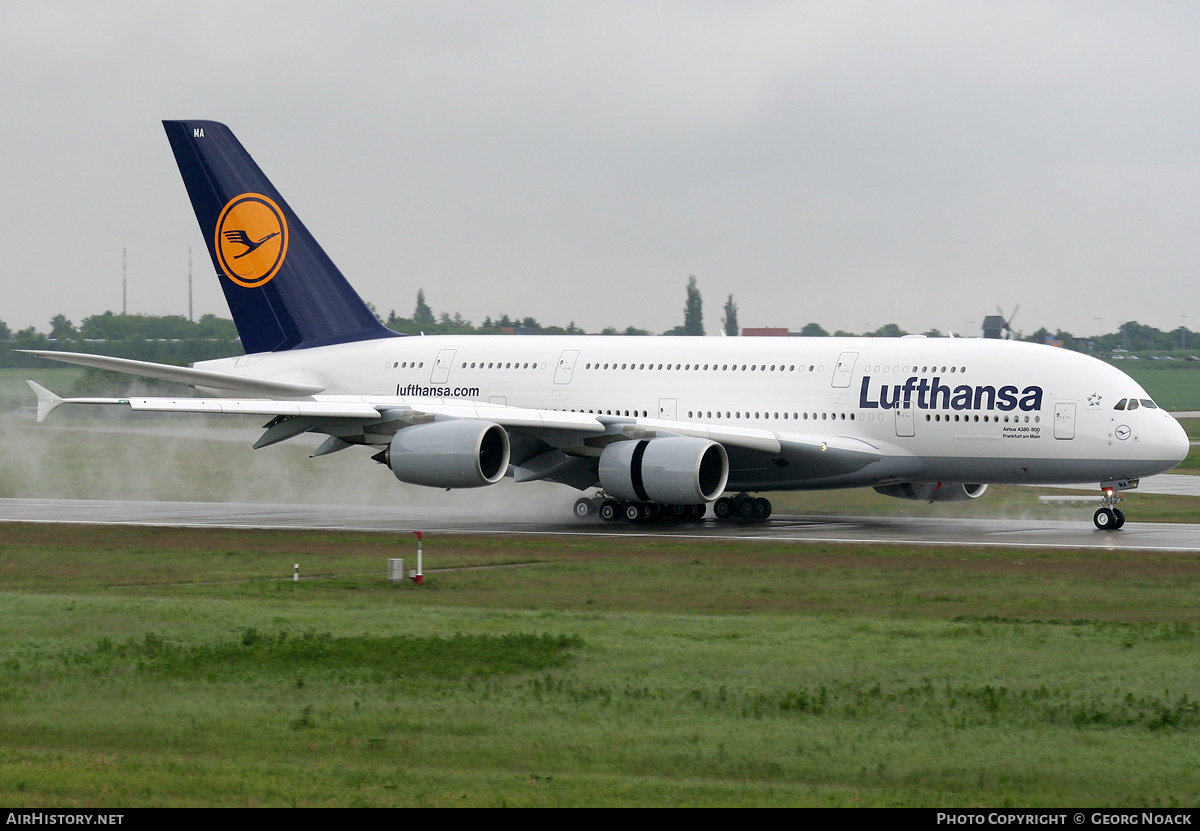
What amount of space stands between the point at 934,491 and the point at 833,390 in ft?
13.7

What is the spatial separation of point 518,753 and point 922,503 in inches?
1093

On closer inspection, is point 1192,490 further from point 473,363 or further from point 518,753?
point 518,753

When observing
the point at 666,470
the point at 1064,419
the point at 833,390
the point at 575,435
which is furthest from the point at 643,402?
the point at 1064,419

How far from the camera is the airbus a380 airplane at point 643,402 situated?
30.0 m

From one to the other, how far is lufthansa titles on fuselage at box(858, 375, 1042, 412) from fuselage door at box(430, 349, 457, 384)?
34.7ft

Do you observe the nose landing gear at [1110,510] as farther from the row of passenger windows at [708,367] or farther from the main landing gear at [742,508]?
the main landing gear at [742,508]

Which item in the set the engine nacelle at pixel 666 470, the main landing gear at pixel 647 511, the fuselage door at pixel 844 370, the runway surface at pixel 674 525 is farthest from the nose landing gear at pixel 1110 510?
the main landing gear at pixel 647 511

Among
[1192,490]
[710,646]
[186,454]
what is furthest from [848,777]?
[186,454]

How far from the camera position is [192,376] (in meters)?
33.9

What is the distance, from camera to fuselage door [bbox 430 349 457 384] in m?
35.9

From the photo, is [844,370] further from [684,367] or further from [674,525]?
[674,525]

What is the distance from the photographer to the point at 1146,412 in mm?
29859

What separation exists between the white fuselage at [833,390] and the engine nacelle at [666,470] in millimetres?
1531

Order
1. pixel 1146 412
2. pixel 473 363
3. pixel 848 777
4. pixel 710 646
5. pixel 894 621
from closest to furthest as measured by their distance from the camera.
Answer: pixel 848 777 < pixel 710 646 < pixel 894 621 < pixel 1146 412 < pixel 473 363
